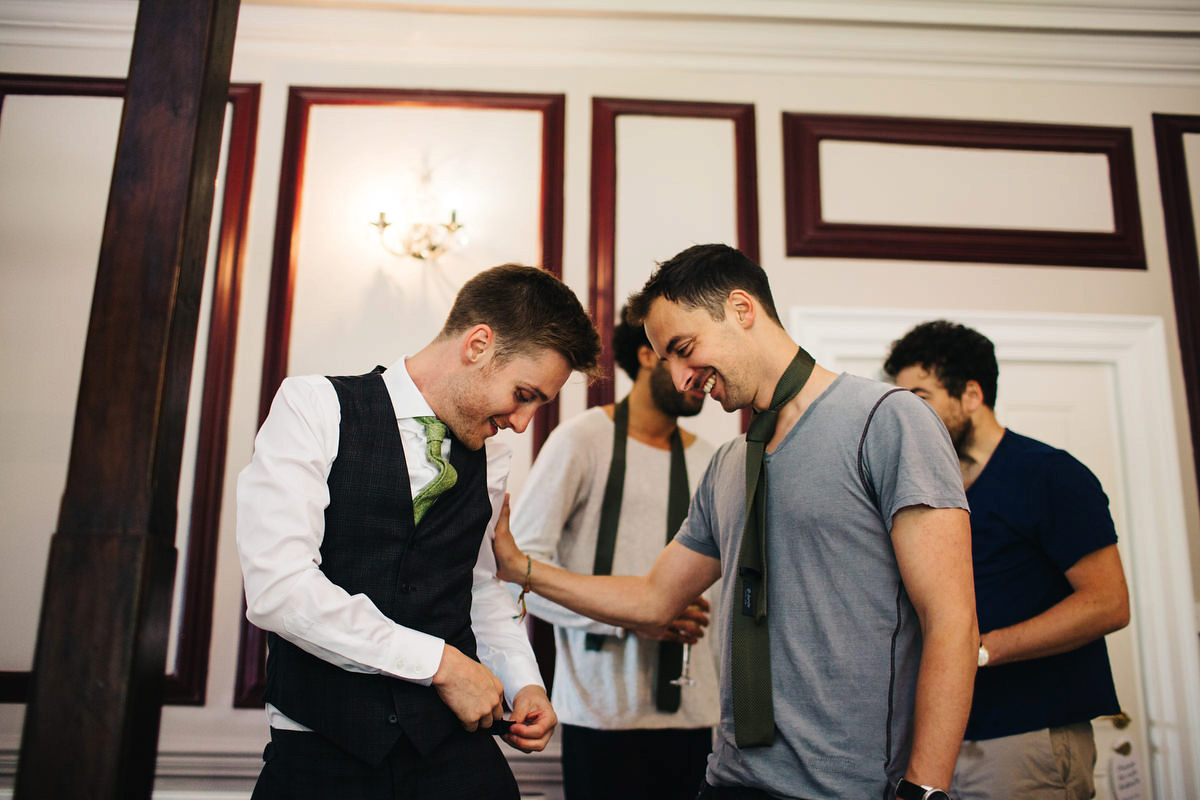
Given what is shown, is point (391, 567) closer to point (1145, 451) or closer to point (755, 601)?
point (755, 601)

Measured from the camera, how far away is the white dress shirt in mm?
1443

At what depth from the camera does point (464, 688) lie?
1.55 meters

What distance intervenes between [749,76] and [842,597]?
285 cm

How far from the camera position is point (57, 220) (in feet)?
11.6

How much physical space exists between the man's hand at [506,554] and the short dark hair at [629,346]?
1.09 m

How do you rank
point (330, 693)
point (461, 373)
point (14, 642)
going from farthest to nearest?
point (14, 642), point (461, 373), point (330, 693)

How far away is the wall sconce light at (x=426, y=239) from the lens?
11.6 ft

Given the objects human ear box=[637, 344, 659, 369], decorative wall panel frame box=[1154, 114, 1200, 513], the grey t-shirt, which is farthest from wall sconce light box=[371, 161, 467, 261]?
decorative wall panel frame box=[1154, 114, 1200, 513]

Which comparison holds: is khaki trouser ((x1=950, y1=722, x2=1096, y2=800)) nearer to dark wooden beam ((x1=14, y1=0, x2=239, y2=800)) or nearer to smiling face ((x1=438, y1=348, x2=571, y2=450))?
smiling face ((x1=438, y1=348, x2=571, y2=450))

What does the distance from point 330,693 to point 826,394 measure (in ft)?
3.30

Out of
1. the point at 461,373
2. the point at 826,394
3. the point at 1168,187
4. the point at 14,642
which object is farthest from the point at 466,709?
the point at 1168,187

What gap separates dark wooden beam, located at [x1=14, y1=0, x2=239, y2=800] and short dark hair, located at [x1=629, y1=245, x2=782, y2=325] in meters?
0.87

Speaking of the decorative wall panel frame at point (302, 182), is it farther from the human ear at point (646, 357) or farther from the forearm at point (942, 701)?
the forearm at point (942, 701)

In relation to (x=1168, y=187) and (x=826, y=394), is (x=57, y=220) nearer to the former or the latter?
(x=826, y=394)
